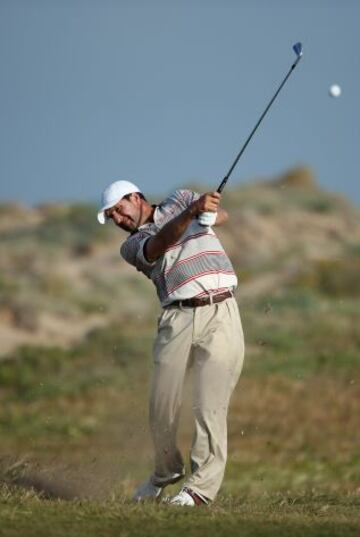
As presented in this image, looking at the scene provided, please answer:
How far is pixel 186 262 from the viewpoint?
9.77 meters

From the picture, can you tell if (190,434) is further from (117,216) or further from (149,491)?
(117,216)

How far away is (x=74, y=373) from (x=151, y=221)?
60.0 feet

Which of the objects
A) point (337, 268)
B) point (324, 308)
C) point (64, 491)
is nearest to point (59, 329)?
point (324, 308)

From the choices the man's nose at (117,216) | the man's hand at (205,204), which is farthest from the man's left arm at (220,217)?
the man's nose at (117,216)

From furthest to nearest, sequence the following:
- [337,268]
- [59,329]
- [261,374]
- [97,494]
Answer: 1. [337,268]
2. [59,329]
3. [261,374]
4. [97,494]

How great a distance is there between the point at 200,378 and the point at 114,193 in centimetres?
129

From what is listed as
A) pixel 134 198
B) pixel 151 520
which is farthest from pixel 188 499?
pixel 134 198

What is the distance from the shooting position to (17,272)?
47281 mm

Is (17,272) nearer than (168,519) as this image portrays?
No

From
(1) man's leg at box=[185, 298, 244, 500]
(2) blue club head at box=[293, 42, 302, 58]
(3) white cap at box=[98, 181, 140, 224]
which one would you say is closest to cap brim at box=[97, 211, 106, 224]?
(3) white cap at box=[98, 181, 140, 224]

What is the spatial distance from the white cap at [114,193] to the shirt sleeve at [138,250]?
0.23 meters

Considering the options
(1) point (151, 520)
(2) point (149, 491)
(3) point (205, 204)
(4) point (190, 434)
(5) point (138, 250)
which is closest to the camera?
(1) point (151, 520)

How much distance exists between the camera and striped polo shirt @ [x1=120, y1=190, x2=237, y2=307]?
9773mm

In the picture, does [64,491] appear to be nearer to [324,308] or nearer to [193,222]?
[193,222]
